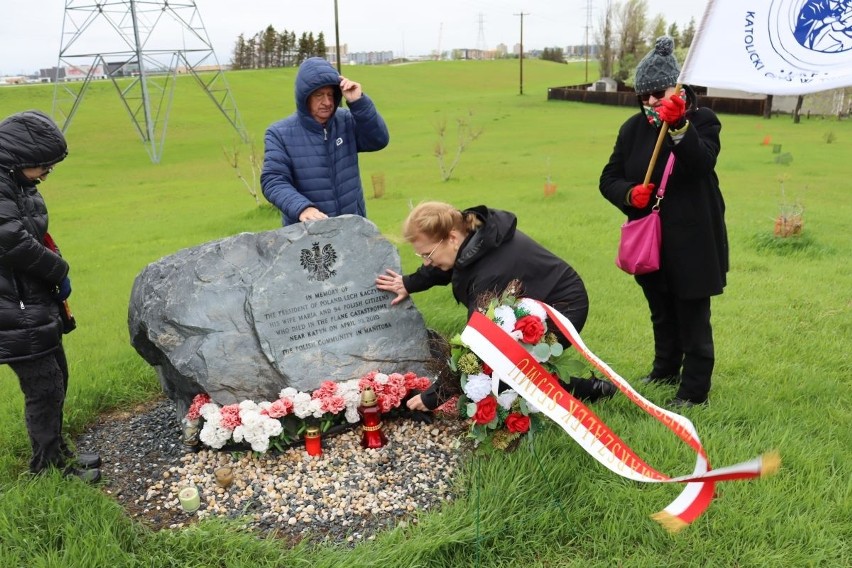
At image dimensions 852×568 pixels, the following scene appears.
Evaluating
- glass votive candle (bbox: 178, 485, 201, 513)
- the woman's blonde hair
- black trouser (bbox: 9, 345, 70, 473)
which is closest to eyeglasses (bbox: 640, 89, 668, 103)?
the woman's blonde hair

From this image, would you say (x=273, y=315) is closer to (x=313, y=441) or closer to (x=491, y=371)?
(x=313, y=441)

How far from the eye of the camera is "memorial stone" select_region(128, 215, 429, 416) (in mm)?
3854

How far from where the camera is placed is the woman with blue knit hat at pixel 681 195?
11.3 feet

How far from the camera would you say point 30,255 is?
3.12 metres

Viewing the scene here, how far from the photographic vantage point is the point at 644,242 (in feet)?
12.1

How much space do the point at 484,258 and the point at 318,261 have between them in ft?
3.82

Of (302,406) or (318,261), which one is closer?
(302,406)

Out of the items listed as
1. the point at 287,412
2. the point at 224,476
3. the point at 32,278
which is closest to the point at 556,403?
the point at 287,412

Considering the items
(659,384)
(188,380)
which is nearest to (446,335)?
(659,384)

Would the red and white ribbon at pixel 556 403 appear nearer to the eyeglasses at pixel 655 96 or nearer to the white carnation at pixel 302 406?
the white carnation at pixel 302 406

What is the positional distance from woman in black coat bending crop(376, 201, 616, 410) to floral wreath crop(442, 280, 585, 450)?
0.56ft

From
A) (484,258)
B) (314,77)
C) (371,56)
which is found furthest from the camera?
(371,56)

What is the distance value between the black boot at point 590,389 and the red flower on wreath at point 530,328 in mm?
1180

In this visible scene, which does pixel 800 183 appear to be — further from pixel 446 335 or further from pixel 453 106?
pixel 453 106
